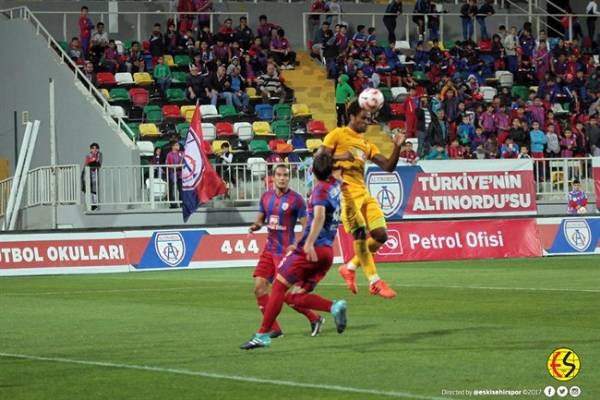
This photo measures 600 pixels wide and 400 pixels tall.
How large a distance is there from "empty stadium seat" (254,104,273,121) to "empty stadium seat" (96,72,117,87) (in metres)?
3.98

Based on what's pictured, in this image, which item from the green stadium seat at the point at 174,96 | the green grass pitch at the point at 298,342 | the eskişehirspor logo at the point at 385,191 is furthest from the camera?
the green stadium seat at the point at 174,96

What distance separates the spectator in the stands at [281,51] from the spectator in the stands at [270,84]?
1614 millimetres

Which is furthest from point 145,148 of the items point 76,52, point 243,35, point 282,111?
point 243,35

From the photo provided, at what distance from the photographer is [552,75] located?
43.8 meters

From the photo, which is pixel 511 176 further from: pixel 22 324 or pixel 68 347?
pixel 68 347

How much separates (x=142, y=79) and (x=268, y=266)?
24.5 metres

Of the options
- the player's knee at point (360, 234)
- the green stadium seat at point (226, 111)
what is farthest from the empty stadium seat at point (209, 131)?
the player's knee at point (360, 234)

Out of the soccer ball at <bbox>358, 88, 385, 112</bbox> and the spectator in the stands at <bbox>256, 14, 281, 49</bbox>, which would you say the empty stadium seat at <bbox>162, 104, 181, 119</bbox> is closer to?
the spectator in the stands at <bbox>256, 14, 281, 49</bbox>

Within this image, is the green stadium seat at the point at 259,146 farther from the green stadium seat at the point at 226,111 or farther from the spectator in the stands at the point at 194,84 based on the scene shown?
the spectator in the stands at the point at 194,84

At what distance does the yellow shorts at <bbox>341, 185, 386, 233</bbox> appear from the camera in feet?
55.6

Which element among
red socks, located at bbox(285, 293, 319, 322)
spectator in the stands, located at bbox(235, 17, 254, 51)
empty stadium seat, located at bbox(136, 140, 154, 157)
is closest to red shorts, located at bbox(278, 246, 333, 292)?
red socks, located at bbox(285, 293, 319, 322)

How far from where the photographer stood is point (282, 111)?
40.1 m

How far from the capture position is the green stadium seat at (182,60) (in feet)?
133

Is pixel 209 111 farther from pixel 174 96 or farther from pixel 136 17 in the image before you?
pixel 136 17
